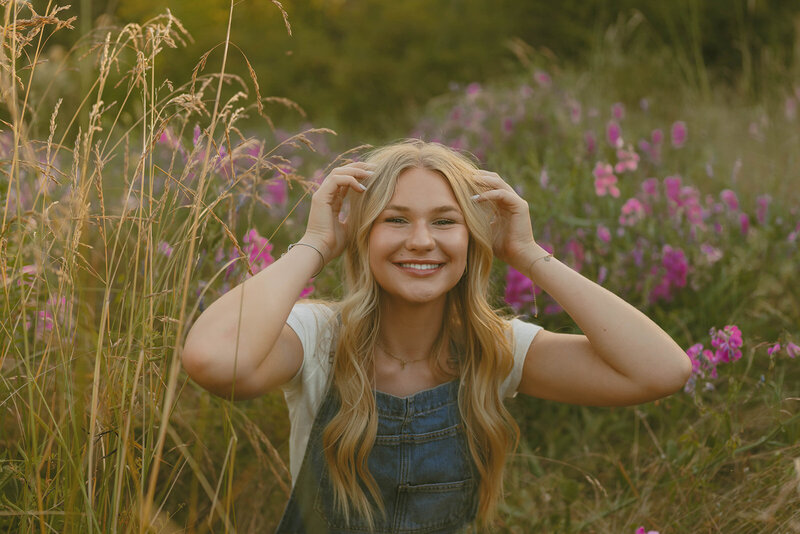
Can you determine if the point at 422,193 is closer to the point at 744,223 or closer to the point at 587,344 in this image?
the point at 587,344

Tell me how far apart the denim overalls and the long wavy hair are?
0.04 metres

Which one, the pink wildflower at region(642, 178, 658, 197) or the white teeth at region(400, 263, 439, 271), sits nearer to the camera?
the white teeth at region(400, 263, 439, 271)

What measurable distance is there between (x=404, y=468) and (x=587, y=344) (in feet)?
1.99

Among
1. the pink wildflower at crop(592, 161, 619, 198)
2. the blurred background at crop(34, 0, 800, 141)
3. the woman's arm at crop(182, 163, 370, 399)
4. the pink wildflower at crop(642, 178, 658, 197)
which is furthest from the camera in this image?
the blurred background at crop(34, 0, 800, 141)

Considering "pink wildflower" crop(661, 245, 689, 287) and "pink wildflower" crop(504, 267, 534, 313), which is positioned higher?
"pink wildflower" crop(661, 245, 689, 287)

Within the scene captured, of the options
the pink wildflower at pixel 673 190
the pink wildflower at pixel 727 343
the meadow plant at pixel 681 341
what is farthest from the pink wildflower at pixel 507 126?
the pink wildflower at pixel 727 343

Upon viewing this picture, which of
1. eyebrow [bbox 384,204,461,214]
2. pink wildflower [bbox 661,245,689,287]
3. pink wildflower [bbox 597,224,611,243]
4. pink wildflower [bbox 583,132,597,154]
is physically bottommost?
pink wildflower [bbox 661,245,689,287]

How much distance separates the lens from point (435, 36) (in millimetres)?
10562

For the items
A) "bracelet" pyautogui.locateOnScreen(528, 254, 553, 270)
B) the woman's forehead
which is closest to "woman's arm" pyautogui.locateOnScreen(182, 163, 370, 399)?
the woman's forehead

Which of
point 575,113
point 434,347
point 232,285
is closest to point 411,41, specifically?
point 575,113

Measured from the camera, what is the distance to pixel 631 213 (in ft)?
11.1

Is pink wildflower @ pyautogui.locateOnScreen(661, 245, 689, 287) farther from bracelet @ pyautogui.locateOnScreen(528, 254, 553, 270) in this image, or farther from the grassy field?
bracelet @ pyautogui.locateOnScreen(528, 254, 553, 270)

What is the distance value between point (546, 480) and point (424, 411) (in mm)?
812

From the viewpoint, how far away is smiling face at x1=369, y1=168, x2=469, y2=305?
6.52 ft
